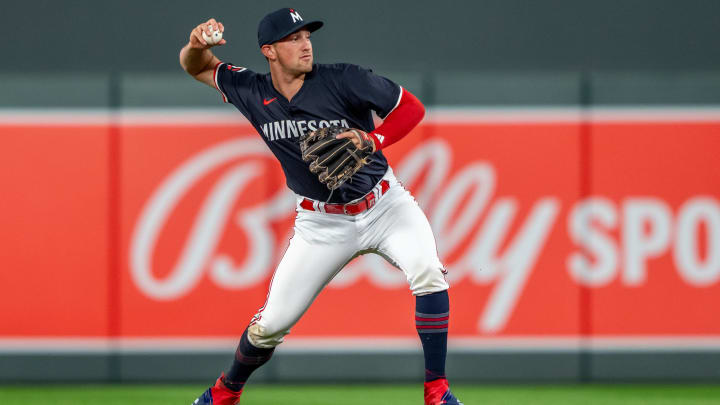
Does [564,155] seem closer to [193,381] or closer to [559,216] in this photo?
[559,216]

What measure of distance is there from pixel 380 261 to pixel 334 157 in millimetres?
2042

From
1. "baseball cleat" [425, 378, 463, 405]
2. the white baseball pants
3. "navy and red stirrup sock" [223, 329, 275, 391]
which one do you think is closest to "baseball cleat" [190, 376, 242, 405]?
"navy and red stirrup sock" [223, 329, 275, 391]

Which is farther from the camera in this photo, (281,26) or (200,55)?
(200,55)

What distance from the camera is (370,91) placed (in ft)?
13.0

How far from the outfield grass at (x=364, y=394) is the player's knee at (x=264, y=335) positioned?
42.8 inches

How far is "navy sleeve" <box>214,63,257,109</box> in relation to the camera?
4.23m

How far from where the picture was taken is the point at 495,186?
5.85 meters

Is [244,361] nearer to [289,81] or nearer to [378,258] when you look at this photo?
[289,81]

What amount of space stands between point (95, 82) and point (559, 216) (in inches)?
112

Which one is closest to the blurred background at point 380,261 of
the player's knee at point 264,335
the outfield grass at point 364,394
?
the outfield grass at point 364,394

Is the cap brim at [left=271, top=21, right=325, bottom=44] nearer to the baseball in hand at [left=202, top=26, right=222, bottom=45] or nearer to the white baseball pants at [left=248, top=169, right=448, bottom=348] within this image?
the baseball in hand at [left=202, top=26, right=222, bottom=45]

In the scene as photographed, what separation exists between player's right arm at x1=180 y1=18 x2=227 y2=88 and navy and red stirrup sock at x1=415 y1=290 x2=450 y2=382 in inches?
52.9

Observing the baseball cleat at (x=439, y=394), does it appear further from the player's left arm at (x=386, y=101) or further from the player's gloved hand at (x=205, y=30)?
the player's gloved hand at (x=205, y=30)

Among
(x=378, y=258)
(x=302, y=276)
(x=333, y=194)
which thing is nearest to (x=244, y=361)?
(x=302, y=276)
